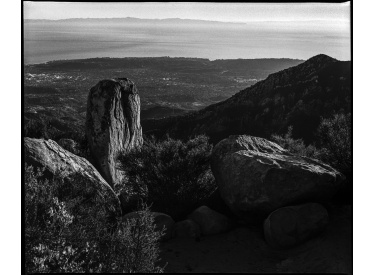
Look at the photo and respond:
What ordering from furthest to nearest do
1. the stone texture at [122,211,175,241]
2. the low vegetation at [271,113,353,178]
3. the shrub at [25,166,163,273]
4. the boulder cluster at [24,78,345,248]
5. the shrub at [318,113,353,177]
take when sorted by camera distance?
the stone texture at [122,211,175,241] → the shrub at [318,113,353,177] → the boulder cluster at [24,78,345,248] → the low vegetation at [271,113,353,178] → the shrub at [25,166,163,273]

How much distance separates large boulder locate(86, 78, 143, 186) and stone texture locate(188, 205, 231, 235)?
334 cm

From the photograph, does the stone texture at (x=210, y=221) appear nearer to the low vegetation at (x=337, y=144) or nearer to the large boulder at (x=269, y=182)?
the large boulder at (x=269, y=182)

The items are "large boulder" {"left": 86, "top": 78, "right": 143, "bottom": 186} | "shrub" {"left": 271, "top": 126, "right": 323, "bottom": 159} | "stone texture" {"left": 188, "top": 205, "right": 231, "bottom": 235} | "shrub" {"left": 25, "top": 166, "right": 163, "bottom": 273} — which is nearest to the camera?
"shrub" {"left": 25, "top": 166, "right": 163, "bottom": 273}

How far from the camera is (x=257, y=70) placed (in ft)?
34.3

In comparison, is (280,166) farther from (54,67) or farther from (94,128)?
(94,128)

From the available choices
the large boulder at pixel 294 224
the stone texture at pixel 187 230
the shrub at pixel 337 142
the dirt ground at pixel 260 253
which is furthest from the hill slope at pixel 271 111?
the dirt ground at pixel 260 253

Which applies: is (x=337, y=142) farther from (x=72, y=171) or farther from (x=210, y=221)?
(x=72, y=171)

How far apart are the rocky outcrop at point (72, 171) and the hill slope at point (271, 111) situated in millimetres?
2677

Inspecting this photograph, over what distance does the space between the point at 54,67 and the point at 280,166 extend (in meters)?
4.82

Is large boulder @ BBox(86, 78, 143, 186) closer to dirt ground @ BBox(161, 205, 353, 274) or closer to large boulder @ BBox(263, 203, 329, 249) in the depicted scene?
dirt ground @ BBox(161, 205, 353, 274)

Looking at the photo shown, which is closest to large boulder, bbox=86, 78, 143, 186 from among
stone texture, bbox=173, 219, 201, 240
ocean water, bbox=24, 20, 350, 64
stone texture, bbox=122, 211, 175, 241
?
stone texture, bbox=122, 211, 175, 241

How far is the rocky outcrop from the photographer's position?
866 cm

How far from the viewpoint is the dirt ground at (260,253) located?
7.63 metres

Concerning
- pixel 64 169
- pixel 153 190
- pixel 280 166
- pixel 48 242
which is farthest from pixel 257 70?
pixel 48 242
